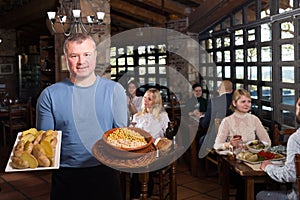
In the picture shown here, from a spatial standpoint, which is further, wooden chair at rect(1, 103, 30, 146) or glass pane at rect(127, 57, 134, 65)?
glass pane at rect(127, 57, 134, 65)

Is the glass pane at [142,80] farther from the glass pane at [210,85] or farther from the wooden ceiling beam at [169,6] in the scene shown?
the glass pane at [210,85]

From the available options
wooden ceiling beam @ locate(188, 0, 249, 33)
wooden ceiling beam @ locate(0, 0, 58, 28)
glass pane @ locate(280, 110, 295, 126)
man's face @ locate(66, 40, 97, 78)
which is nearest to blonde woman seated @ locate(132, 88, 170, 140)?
glass pane @ locate(280, 110, 295, 126)

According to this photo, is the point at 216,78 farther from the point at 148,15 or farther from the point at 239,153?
the point at 239,153

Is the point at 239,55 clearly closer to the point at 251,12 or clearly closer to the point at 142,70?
the point at 251,12

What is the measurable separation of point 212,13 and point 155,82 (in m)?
2.74

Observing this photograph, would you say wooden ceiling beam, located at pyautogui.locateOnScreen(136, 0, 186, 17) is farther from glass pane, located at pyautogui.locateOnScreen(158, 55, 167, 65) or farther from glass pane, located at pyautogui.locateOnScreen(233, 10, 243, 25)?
glass pane, located at pyautogui.locateOnScreen(233, 10, 243, 25)

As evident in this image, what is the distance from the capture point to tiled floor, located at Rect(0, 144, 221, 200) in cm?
411

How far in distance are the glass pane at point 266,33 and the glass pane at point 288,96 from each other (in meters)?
0.70

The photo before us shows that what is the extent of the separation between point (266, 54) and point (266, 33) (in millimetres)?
258

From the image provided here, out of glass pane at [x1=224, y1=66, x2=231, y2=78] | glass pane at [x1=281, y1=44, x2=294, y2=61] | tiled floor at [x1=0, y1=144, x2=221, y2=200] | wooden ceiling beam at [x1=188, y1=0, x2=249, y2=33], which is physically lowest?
tiled floor at [x1=0, y1=144, x2=221, y2=200]

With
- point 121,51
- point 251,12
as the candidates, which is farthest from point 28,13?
point 251,12

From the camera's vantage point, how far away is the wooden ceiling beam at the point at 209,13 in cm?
546

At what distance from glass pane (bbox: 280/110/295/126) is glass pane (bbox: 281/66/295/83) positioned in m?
0.36

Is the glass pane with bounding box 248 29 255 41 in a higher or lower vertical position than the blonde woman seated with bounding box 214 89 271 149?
higher
